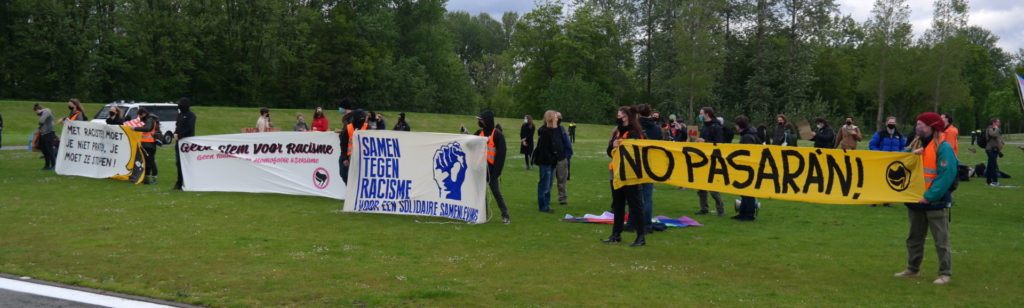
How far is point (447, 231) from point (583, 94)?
71.4 m

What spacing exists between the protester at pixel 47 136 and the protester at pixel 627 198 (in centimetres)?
1631

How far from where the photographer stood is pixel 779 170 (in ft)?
32.7

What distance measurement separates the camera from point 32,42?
59.8m

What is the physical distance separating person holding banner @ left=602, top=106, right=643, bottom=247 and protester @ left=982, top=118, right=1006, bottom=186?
1343 centimetres

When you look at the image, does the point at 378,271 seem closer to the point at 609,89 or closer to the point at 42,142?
the point at 42,142

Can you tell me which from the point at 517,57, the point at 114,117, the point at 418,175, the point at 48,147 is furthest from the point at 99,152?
the point at 517,57

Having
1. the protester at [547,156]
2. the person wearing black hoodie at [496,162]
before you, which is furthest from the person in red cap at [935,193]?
the protester at [547,156]

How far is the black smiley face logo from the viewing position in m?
8.74

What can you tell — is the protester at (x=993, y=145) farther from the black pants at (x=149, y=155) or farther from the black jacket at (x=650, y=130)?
the black pants at (x=149, y=155)

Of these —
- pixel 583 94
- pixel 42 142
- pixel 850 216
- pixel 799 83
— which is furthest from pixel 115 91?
pixel 850 216

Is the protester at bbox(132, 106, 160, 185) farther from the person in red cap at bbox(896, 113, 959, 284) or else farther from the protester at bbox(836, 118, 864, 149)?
the person in red cap at bbox(896, 113, 959, 284)

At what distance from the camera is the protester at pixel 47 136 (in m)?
20.7

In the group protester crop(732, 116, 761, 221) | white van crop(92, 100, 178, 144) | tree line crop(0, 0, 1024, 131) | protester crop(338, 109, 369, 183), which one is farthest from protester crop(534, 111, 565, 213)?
tree line crop(0, 0, 1024, 131)

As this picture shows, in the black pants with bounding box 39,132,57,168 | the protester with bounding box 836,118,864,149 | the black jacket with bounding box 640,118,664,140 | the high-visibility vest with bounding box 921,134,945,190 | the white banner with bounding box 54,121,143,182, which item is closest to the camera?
the high-visibility vest with bounding box 921,134,945,190
